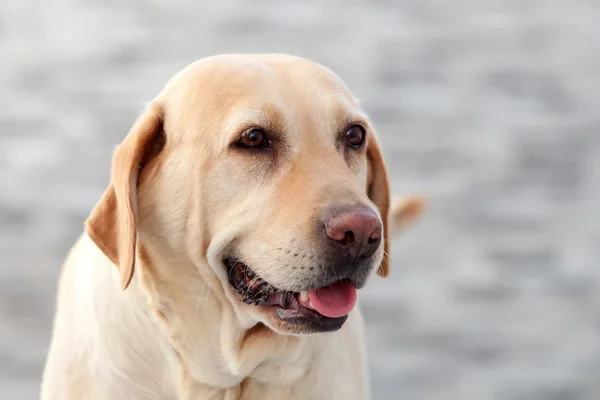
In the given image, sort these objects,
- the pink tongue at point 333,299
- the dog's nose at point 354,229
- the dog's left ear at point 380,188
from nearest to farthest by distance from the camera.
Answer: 1. the dog's nose at point 354,229
2. the pink tongue at point 333,299
3. the dog's left ear at point 380,188

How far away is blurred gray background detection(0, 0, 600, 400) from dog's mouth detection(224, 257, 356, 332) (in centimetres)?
158

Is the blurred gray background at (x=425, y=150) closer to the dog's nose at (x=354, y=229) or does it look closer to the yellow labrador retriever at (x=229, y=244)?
the yellow labrador retriever at (x=229, y=244)

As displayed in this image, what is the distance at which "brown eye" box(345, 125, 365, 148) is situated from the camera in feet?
6.94

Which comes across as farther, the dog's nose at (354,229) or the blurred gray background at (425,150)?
the blurred gray background at (425,150)

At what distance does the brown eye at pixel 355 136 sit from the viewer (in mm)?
2115

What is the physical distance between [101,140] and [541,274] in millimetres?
2273

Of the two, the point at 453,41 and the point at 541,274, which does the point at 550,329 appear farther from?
the point at 453,41

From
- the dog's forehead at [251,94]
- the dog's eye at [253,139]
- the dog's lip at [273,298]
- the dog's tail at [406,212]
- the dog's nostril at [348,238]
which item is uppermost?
the dog's forehead at [251,94]

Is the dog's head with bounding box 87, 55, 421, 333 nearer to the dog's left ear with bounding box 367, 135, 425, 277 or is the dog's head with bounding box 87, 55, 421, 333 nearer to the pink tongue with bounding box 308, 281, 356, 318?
the pink tongue with bounding box 308, 281, 356, 318

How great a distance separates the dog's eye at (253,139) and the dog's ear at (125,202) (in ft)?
0.72

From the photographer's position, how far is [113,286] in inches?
85.1

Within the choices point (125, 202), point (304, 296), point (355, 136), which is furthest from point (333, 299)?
point (125, 202)

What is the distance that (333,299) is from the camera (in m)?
1.98

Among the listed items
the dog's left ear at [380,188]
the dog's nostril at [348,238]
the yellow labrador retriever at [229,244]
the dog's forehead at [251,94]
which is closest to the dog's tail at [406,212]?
the dog's left ear at [380,188]
